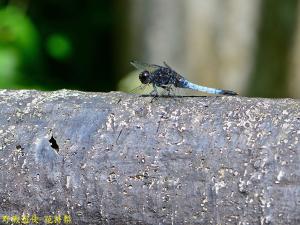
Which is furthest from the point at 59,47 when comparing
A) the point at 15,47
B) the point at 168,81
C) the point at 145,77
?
the point at 168,81

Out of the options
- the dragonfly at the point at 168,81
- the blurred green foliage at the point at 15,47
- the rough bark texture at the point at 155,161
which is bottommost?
the rough bark texture at the point at 155,161

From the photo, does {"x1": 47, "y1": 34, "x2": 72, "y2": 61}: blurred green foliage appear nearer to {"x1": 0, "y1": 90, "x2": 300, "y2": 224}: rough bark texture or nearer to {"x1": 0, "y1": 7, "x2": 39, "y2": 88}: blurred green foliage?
{"x1": 0, "y1": 7, "x2": 39, "y2": 88}: blurred green foliage

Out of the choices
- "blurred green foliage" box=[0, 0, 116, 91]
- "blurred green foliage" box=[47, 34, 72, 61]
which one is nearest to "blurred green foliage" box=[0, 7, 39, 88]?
"blurred green foliage" box=[0, 0, 116, 91]

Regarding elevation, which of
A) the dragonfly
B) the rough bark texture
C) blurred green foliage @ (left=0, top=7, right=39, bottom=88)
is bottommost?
the rough bark texture

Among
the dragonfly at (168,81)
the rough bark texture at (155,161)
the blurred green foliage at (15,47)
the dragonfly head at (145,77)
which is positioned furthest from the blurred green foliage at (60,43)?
the rough bark texture at (155,161)

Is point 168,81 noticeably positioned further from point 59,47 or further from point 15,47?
point 59,47

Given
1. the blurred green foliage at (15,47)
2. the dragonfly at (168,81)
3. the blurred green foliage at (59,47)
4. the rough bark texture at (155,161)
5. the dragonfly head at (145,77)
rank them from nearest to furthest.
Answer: the rough bark texture at (155,161)
the dragonfly at (168,81)
the dragonfly head at (145,77)
the blurred green foliage at (15,47)
the blurred green foliage at (59,47)

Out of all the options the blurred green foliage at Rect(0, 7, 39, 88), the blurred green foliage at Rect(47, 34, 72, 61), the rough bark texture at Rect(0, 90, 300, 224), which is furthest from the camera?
the blurred green foliage at Rect(47, 34, 72, 61)

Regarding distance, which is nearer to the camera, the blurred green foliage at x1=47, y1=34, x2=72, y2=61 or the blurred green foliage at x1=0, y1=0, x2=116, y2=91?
the blurred green foliage at x1=0, y1=0, x2=116, y2=91

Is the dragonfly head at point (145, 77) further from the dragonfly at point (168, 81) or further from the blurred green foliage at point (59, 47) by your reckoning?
the blurred green foliage at point (59, 47)

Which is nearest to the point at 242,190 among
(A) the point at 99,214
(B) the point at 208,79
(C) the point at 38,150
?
(A) the point at 99,214
